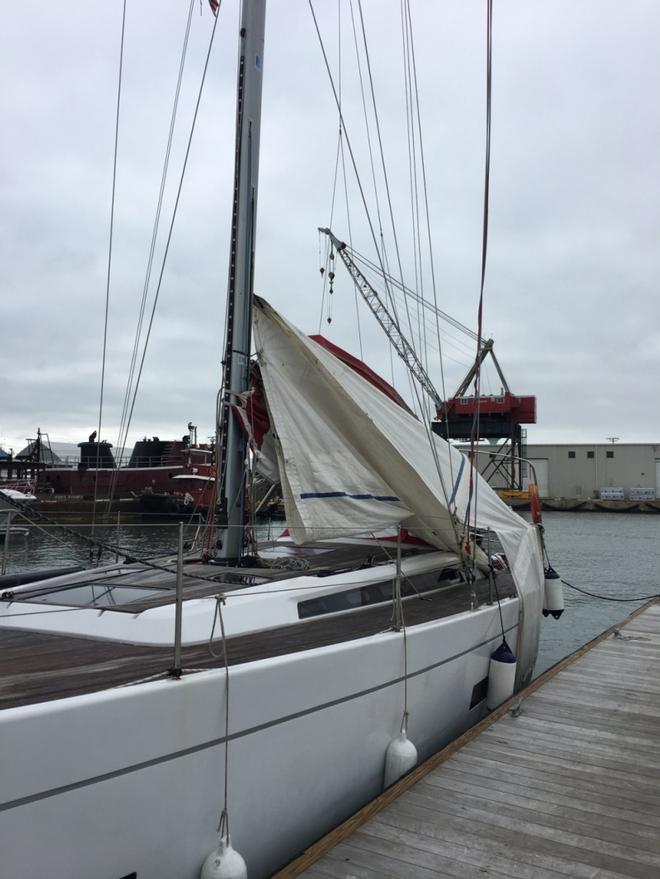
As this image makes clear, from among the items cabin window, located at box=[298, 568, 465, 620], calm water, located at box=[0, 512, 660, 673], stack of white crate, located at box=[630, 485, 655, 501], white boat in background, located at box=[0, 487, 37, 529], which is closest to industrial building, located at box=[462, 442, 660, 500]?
stack of white crate, located at box=[630, 485, 655, 501]

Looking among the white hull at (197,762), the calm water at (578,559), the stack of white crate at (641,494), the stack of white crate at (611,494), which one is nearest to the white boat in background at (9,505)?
the calm water at (578,559)

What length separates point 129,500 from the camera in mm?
40969

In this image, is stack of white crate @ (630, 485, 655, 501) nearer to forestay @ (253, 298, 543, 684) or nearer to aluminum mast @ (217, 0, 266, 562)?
forestay @ (253, 298, 543, 684)

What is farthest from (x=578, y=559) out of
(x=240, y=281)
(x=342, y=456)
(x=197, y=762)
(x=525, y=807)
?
(x=197, y=762)

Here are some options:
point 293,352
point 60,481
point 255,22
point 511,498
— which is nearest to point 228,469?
point 293,352

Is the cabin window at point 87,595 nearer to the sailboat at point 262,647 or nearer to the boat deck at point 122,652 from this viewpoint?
the sailboat at point 262,647

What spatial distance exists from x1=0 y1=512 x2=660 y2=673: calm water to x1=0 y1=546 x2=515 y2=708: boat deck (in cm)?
92

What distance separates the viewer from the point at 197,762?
138 inches

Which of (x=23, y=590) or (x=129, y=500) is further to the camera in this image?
(x=129, y=500)

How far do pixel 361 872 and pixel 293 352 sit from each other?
16.6 ft

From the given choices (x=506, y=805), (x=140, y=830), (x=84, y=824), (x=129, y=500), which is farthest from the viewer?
(x=129, y=500)

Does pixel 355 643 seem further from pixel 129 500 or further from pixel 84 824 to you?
pixel 129 500

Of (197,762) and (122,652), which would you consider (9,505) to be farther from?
(197,762)

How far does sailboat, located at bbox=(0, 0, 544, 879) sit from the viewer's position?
312 cm
